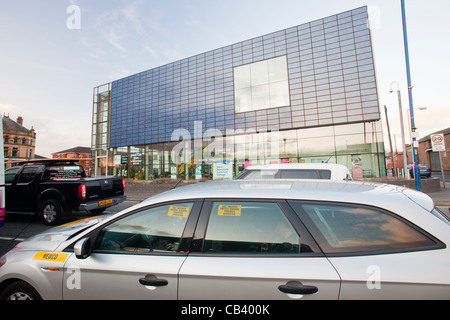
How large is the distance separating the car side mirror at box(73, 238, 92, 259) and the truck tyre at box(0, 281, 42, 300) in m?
0.64

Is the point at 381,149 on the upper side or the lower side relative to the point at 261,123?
lower

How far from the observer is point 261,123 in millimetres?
23312

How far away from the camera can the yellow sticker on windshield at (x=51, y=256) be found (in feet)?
5.96

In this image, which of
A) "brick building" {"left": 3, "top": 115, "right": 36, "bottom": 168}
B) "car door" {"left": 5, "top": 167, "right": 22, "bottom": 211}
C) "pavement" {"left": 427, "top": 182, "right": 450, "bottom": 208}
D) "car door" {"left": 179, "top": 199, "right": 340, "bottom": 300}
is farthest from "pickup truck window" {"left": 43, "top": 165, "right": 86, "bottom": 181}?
"brick building" {"left": 3, "top": 115, "right": 36, "bottom": 168}

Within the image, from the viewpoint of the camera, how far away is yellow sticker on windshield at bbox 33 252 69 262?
182 cm

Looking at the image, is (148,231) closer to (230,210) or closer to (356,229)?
(230,210)

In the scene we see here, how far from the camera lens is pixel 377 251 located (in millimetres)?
1388

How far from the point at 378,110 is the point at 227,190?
2285cm

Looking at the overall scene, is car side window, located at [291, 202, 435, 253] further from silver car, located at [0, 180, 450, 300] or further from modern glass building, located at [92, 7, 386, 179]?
modern glass building, located at [92, 7, 386, 179]

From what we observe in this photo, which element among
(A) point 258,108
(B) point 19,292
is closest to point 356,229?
(B) point 19,292

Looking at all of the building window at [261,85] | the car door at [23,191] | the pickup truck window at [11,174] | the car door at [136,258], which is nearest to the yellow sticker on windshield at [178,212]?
the car door at [136,258]
